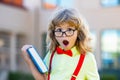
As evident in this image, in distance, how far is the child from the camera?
2908 millimetres

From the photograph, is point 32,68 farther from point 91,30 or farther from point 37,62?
point 91,30

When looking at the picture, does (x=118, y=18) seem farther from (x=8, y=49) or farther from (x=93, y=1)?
(x=8, y=49)

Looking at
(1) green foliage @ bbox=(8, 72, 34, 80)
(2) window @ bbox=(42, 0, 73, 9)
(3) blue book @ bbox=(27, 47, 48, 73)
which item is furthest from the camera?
(2) window @ bbox=(42, 0, 73, 9)

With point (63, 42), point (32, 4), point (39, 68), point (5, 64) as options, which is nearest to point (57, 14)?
point (63, 42)

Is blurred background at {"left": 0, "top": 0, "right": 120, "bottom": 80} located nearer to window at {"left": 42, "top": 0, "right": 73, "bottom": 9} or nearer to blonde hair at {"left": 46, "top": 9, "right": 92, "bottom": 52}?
window at {"left": 42, "top": 0, "right": 73, "bottom": 9}

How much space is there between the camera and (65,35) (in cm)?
294

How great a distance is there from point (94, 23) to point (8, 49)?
4.32m

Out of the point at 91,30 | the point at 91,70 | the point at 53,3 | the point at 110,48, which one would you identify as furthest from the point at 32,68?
the point at 53,3

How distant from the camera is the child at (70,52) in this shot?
9.54 ft

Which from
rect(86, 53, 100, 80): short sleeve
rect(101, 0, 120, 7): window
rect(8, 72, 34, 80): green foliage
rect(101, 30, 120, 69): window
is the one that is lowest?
rect(8, 72, 34, 80): green foliage

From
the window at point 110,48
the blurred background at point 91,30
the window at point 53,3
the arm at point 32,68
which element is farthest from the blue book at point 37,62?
the window at point 53,3

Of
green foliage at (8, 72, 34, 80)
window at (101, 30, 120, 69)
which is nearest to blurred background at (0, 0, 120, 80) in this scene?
window at (101, 30, 120, 69)

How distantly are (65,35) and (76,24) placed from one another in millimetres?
102

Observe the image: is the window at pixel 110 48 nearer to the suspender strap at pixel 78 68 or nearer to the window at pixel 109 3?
the window at pixel 109 3
